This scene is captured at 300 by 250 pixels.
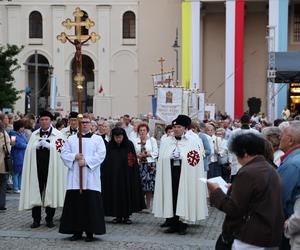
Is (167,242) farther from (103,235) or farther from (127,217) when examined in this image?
(127,217)

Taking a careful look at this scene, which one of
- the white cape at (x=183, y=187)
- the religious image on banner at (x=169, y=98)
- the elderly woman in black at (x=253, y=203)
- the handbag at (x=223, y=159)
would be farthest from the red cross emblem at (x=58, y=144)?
the religious image on banner at (x=169, y=98)

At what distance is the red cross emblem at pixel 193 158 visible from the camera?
10656 millimetres

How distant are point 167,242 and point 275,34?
101ft

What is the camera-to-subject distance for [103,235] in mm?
10297

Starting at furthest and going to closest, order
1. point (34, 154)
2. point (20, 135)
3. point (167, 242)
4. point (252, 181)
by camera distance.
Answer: point (20, 135) → point (34, 154) → point (167, 242) → point (252, 181)

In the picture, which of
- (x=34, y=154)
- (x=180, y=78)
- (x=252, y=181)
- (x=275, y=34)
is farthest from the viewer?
(x=180, y=78)

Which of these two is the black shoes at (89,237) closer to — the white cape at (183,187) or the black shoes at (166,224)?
the white cape at (183,187)

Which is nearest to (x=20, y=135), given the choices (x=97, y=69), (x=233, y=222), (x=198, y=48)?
(x=233, y=222)

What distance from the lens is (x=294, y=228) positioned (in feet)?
16.3

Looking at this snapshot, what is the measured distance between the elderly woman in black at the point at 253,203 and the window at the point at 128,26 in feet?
134

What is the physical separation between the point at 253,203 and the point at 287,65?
17.5 metres

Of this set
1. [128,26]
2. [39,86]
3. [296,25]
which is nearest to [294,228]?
[296,25]

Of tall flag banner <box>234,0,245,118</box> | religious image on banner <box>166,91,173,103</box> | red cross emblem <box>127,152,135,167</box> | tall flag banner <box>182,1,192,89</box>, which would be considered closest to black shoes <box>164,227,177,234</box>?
red cross emblem <box>127,152,135,167</box>

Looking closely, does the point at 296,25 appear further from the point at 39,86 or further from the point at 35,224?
the point at 35,224
